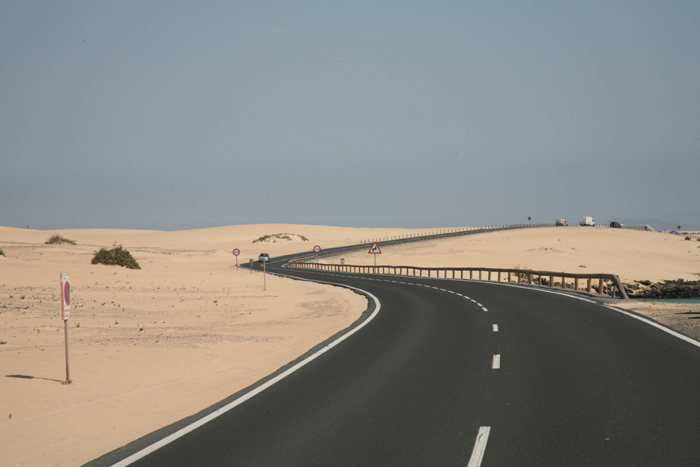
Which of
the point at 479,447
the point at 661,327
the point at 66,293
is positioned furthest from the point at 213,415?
the point at 661,327

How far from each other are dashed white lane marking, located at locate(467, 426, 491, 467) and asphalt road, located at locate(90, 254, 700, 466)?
23 mm

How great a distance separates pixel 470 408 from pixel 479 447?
1783mm

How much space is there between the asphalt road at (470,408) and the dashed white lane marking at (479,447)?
2cm

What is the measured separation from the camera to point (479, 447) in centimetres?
691

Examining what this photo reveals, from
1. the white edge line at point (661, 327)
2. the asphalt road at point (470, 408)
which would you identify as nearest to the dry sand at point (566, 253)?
the white edge line at point (661, 327)

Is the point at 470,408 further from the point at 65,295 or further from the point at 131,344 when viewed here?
the point at 131,344

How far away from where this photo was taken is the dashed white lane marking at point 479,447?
639 centimetres

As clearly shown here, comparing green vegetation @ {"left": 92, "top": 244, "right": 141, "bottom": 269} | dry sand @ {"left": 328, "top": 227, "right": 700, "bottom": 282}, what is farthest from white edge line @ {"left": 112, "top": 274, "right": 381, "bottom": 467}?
dry sand @ {"left": 328, "top": 227, "right": 700, "bottom": 282}

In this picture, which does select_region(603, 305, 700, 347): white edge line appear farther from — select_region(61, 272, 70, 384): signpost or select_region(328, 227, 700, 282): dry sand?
select_region(328, 227, 700, 282): dry sand

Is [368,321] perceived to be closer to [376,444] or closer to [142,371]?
[142,371]

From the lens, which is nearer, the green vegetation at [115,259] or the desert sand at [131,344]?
the desert sand at [131,344]

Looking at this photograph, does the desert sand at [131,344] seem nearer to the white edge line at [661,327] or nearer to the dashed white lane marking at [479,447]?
the white edge line at [661,327]

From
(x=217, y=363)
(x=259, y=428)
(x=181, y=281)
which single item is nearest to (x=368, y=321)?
(x=217, y=363)

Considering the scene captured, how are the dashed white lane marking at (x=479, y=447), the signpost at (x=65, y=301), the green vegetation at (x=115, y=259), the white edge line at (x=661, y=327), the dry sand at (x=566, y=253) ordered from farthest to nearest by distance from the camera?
1. the dry sand at (x=566, y=253)
2. the green vegetation at (x=115, y=259)
3. the white edge line at (x=661, y=327)
4. the signpost at (x=65, y=301)
5. the dashed white lane marking at (x=479, y=447)
